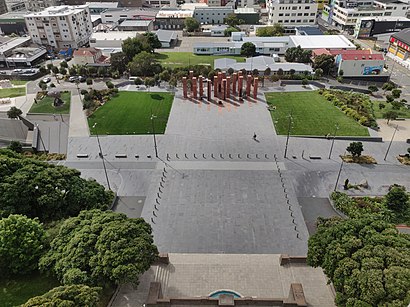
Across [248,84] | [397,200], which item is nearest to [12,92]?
[248,84]

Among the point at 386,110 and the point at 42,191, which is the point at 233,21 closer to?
the point at 386,110

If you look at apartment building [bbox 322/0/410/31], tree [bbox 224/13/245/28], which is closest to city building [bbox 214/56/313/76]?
tree [bbox 224/13/245/28]

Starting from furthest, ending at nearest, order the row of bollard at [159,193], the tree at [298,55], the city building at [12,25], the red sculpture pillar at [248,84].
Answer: the city building at [12,25] < the tree at [298,55] < the red sculpture pillar at [248,84] < the row of bollard at [159,193]

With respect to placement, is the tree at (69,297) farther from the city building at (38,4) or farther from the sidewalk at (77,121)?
the city building at (38,4)

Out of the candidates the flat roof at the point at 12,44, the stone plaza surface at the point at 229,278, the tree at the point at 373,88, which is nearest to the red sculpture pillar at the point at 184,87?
the tree at the point at 373,88

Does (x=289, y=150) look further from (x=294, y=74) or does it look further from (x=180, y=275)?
(x=294, y=74)

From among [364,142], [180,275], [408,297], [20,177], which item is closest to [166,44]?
[364,142]
